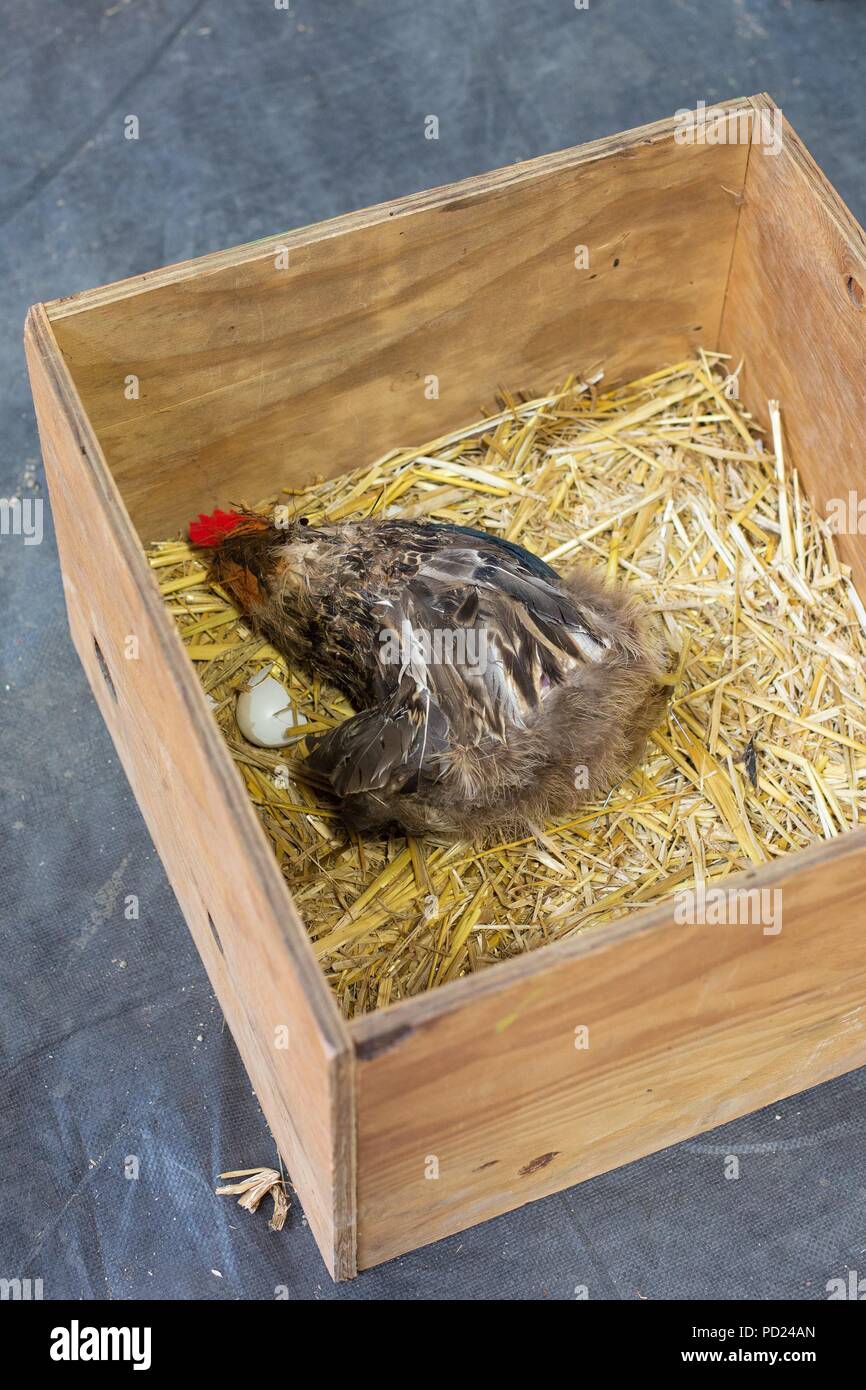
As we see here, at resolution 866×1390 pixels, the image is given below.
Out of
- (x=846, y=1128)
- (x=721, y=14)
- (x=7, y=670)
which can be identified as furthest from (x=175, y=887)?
(x=721, y=14)

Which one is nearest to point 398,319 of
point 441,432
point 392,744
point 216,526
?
point 441,432

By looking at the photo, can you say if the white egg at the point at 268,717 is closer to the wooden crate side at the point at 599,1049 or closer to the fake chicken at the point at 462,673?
the fake chicken at the point at 462,673

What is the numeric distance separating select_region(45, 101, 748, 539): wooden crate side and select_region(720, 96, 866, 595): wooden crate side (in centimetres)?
7

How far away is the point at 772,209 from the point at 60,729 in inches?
62.6

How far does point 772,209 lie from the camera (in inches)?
109

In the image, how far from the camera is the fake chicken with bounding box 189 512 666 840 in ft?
7.66

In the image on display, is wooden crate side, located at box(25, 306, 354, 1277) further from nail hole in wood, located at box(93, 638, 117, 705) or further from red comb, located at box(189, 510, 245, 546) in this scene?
red comb, located at box(189, 510, 245, 546)

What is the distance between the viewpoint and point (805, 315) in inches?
108

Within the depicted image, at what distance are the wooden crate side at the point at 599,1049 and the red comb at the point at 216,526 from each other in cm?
113

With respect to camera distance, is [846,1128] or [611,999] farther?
[846,1128]

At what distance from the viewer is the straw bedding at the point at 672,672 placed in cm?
248

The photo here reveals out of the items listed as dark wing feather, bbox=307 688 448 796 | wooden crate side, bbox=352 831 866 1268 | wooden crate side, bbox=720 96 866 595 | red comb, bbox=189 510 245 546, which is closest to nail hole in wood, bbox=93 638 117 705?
red comb, bbox=189 510 245 546

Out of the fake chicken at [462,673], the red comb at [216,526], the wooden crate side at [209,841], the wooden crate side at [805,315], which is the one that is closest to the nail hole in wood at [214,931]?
the wooden crate side at [209,841]
